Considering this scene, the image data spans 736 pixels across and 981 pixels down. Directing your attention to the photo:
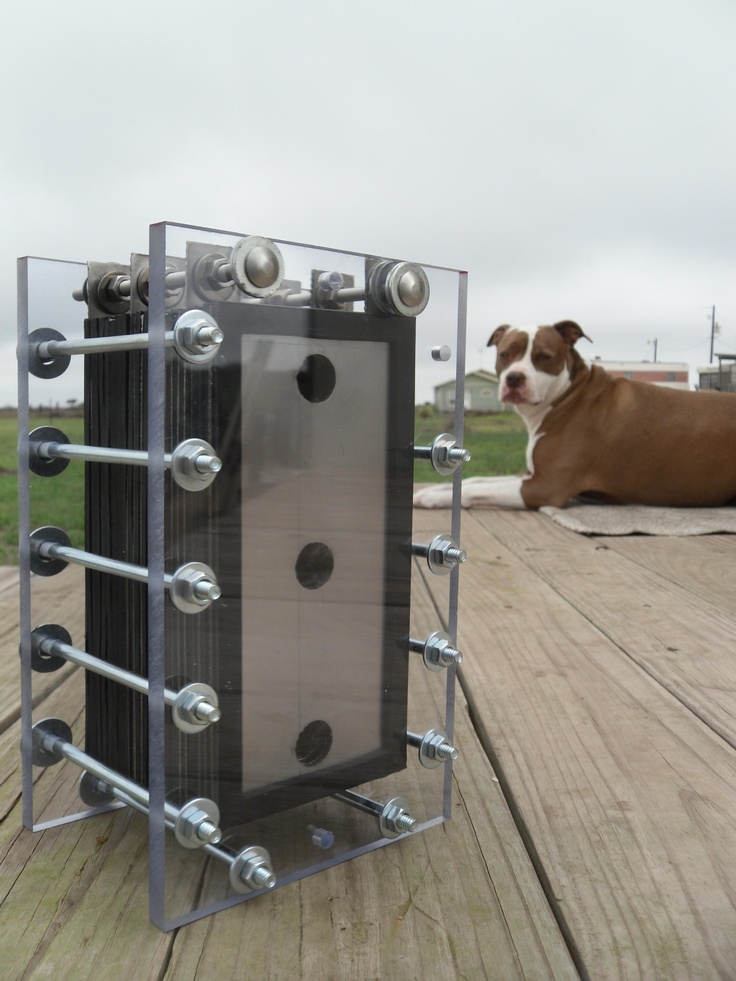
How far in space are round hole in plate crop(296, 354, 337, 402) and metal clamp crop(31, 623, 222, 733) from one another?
172mm

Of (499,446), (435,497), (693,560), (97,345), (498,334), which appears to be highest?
(498,334)

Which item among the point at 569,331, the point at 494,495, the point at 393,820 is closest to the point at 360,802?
the point at 393,820

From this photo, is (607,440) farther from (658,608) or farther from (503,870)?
(503,870)

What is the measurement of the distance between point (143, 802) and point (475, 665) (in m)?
0.56

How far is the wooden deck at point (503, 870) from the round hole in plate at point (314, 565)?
0.25 feet

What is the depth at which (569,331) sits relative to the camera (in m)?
2.55

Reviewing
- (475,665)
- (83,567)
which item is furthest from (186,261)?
(475,665)

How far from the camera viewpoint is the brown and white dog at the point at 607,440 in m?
2.44

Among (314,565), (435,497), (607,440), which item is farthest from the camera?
(607,440)

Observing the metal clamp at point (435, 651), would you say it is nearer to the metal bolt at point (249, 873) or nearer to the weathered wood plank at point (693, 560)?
the metal bolt at point (249, 873)

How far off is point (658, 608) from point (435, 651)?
80 centimetres

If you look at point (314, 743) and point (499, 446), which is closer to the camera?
point (314, 743)

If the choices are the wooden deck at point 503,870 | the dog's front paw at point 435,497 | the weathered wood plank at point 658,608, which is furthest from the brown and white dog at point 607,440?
the dog's front paw at point 435,497

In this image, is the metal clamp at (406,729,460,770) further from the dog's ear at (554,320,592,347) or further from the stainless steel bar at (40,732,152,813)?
the dog's ear at (554,320,592,347)
